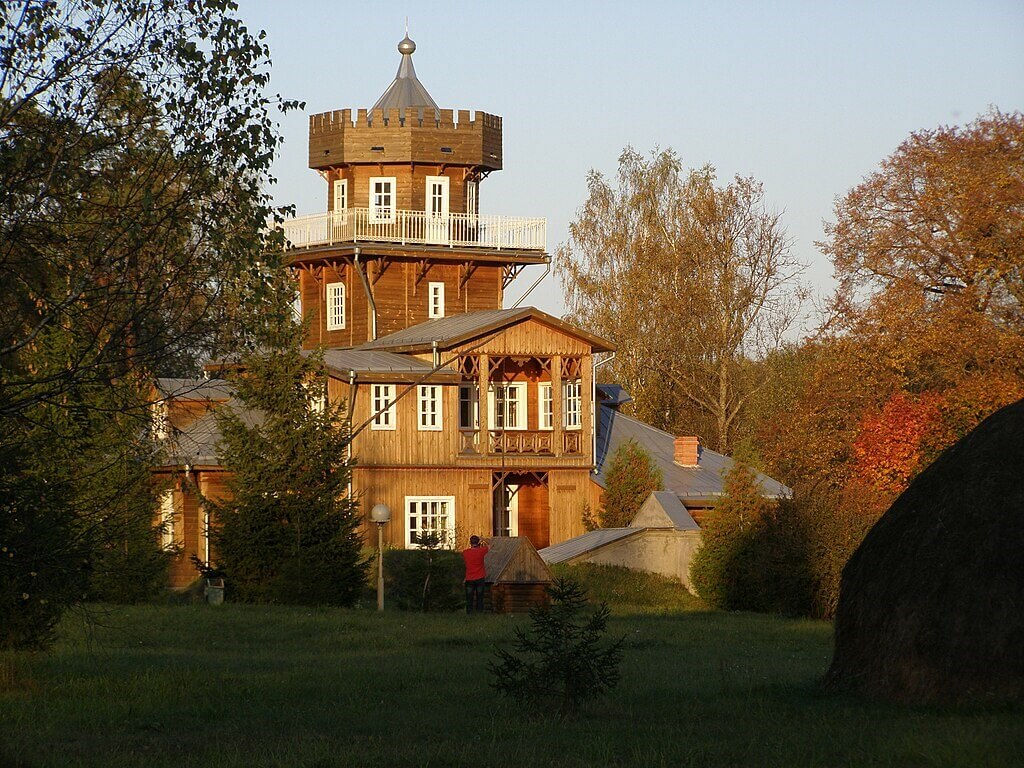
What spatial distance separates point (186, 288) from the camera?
11.6 meters

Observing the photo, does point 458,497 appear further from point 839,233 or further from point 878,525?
point 878,525

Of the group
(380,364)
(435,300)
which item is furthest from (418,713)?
(435,300)

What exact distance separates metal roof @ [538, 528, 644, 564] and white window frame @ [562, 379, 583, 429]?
9560 mm

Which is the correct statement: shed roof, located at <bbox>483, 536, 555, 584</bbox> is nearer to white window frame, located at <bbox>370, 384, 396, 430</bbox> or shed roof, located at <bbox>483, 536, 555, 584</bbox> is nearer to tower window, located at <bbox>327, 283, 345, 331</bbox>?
white window frame, located at <bbox>370, 384, 396, 430</bbox>

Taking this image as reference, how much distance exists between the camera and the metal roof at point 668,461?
45.9m

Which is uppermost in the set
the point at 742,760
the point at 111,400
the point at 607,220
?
the point at 607,220

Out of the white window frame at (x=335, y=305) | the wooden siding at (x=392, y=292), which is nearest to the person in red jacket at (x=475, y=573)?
the wooden siding at (x=392, y=292)

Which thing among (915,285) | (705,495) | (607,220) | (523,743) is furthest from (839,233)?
(523,743)

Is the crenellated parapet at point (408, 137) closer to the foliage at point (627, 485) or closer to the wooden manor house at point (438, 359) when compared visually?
the wooden manor house at point (438, 359)

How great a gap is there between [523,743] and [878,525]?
4.48m

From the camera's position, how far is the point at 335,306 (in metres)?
51.6

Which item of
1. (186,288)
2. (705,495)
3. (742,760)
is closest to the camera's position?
(742,760)

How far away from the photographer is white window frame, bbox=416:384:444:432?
44000 millimetres

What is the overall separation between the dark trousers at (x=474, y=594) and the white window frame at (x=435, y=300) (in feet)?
74.5
